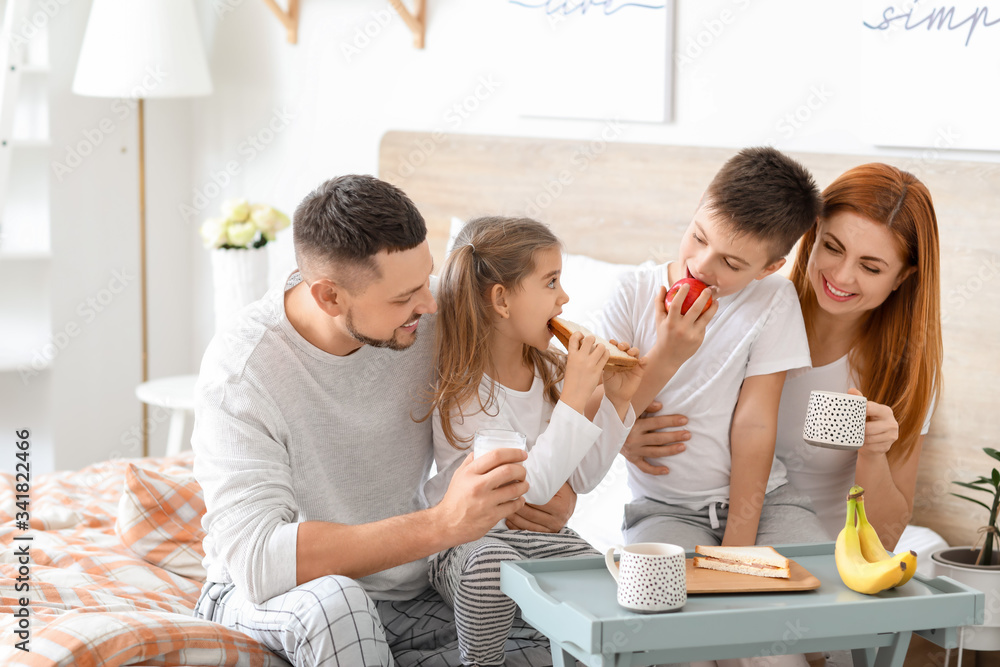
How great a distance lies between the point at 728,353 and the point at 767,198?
28cm

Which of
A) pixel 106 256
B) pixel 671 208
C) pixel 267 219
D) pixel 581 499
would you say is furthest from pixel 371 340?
pixel 106 256

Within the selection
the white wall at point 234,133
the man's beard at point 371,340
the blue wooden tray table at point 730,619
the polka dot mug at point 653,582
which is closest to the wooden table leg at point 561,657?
the blue wooden tray table at point 730,619

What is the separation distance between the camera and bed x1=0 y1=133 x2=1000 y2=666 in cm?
136

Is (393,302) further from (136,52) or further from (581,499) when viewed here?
(136,52)

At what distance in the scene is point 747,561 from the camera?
1.27 m

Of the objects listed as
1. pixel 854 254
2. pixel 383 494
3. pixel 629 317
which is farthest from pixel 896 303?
pixel 383 494

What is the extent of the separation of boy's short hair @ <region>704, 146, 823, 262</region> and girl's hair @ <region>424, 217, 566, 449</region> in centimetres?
28

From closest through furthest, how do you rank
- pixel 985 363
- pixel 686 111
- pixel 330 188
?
pixel 330 188 → pixel 985 363 → pixel 686 111

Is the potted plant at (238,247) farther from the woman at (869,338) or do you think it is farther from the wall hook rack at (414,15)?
the woman at (869,338)

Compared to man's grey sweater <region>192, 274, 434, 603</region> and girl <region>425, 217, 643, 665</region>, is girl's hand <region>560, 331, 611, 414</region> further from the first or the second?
man's grey sweater <region>192, 274, 434, 603</region>

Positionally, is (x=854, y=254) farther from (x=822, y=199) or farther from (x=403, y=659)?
(x=403, y=659)

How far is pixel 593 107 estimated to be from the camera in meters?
2.40

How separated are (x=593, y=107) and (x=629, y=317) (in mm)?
810

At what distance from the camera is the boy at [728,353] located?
1596 millimetres
